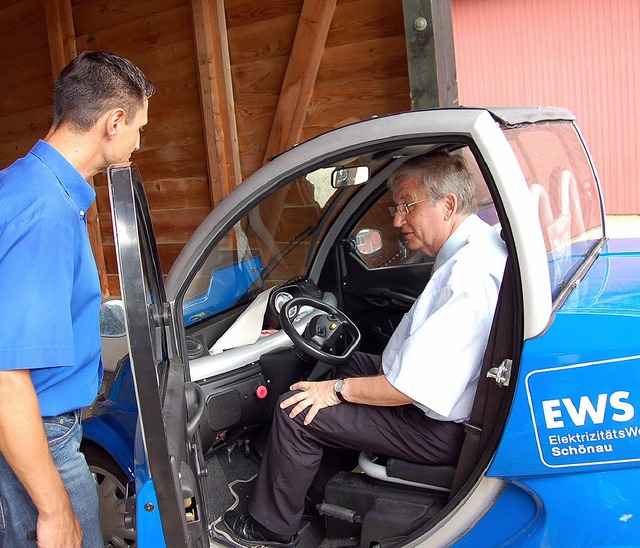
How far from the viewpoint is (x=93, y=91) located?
1.59m

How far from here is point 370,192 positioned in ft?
10.3

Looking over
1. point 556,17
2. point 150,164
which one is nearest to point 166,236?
point 150,164

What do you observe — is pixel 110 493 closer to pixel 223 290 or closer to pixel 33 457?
pixel 223 290

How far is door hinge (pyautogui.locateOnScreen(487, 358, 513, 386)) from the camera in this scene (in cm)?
165

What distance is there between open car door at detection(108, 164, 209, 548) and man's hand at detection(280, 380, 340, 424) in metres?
0.46

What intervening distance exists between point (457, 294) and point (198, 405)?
770mm

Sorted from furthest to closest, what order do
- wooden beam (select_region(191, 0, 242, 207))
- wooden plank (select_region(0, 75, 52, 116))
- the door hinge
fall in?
1. wooden plank (select_region(0, 75, 52, 116))
2. wooden beam (select_region(191, 0, 242, 207))
3. the door hinge

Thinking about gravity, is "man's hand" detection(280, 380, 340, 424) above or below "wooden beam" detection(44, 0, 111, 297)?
below

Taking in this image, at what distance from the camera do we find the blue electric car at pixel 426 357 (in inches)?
60.2

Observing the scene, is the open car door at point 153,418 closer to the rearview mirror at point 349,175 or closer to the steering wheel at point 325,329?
the steering wheel at point 325,329

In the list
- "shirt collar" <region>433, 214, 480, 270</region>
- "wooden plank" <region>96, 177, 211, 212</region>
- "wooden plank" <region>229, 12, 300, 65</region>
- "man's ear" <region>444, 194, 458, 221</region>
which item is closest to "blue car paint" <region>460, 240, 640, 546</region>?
"shirt collar" <region>433, 214, 480, 270</region>

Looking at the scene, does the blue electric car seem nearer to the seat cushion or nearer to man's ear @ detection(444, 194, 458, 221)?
the seat cushion

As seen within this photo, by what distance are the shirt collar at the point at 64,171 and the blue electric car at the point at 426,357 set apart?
135 mm

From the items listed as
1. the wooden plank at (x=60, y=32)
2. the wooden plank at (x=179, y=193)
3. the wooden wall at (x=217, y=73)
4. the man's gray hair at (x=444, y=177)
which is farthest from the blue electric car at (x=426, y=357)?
the wooden plank at (x=60, y=32)
